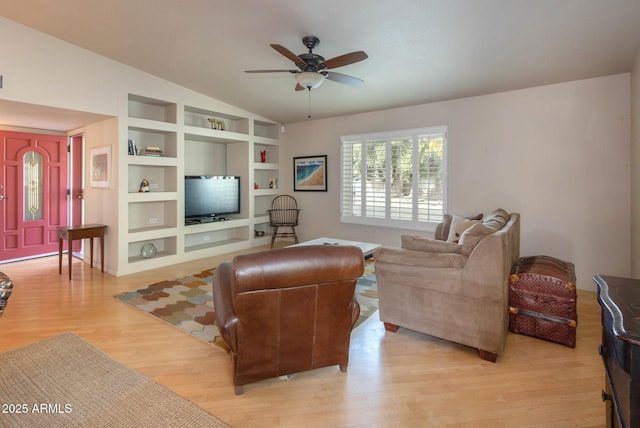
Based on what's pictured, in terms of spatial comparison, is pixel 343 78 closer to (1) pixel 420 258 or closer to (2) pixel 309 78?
(2) pixel 309 78

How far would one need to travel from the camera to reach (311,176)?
6.57 m

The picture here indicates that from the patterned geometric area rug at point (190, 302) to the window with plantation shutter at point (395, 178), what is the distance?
1.38 metres

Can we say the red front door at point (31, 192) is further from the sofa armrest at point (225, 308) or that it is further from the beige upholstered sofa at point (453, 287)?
the beige upholstered sofa at point (453, 287)

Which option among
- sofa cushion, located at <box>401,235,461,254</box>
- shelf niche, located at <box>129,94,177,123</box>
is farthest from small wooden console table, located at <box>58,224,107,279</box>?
sofa cushion, located at <box>401,235,461,254</box>

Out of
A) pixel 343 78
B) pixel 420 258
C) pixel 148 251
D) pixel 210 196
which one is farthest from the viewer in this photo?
pixel 210 196

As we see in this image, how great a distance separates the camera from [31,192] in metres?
5.52

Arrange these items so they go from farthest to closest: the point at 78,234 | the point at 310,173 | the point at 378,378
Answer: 1. the point at 310,173
2. the point at 78,234
3. the point at 378,378

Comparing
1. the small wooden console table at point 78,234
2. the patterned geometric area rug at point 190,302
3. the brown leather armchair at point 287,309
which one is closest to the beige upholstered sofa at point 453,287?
the patterned geometric area rug at point 190,302

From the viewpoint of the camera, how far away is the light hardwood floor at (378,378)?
1871mm

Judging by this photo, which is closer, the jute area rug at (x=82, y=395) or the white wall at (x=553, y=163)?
the jute area rug at (x=82, y=395)

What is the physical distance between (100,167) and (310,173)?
139 inches

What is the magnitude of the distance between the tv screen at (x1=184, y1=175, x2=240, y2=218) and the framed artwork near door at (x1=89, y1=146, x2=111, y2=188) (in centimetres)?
111

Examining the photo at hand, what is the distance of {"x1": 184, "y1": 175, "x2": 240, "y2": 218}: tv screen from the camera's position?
561 cm

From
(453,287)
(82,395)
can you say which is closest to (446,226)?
(453,287)
